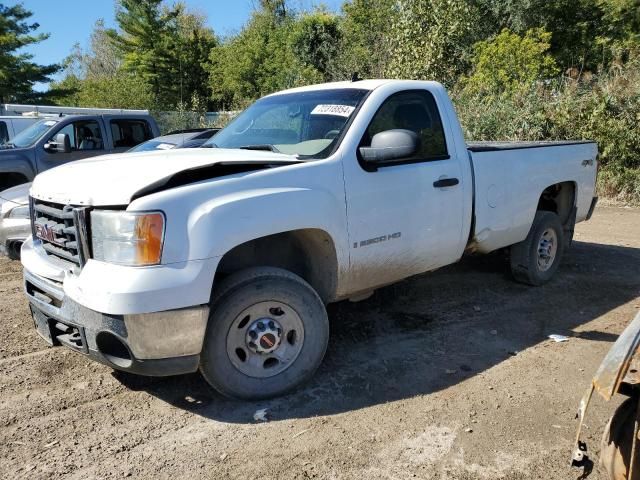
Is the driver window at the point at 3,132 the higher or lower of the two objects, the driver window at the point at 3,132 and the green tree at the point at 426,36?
the lower

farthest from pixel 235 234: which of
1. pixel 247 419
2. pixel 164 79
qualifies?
pixel 164 79

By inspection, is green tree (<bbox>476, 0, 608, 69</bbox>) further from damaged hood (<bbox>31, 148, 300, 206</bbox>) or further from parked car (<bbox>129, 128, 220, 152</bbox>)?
damaged hood (<bbox>31, 148, 300, 206</bbox>)

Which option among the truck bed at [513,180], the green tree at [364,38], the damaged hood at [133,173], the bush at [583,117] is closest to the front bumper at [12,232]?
the damaged hood at [133,173]

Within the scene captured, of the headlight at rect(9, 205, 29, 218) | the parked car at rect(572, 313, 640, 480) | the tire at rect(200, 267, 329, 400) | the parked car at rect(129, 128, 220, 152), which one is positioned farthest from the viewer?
the parked car at rect(129, 128, 220, 152)

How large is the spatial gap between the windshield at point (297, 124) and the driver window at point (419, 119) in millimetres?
255

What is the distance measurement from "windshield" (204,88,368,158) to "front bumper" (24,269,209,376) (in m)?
1.44

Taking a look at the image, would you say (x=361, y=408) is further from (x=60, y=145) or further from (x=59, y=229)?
(x=60, y=145)

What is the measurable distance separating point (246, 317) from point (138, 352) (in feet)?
2.20

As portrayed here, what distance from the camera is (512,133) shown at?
12242 mm

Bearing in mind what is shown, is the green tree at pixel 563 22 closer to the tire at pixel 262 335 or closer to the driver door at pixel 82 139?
the driver door at pixel 82 139

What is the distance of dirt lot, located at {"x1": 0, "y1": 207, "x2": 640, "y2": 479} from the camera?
9.48 feet

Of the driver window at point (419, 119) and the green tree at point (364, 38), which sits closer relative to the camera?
the driver window at point (419, 119)

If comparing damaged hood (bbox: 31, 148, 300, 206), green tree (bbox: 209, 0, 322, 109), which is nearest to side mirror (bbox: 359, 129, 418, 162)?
damaged hood (bbox: 31, 148, 300, 206)

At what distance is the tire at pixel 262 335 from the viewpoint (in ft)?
10.7
